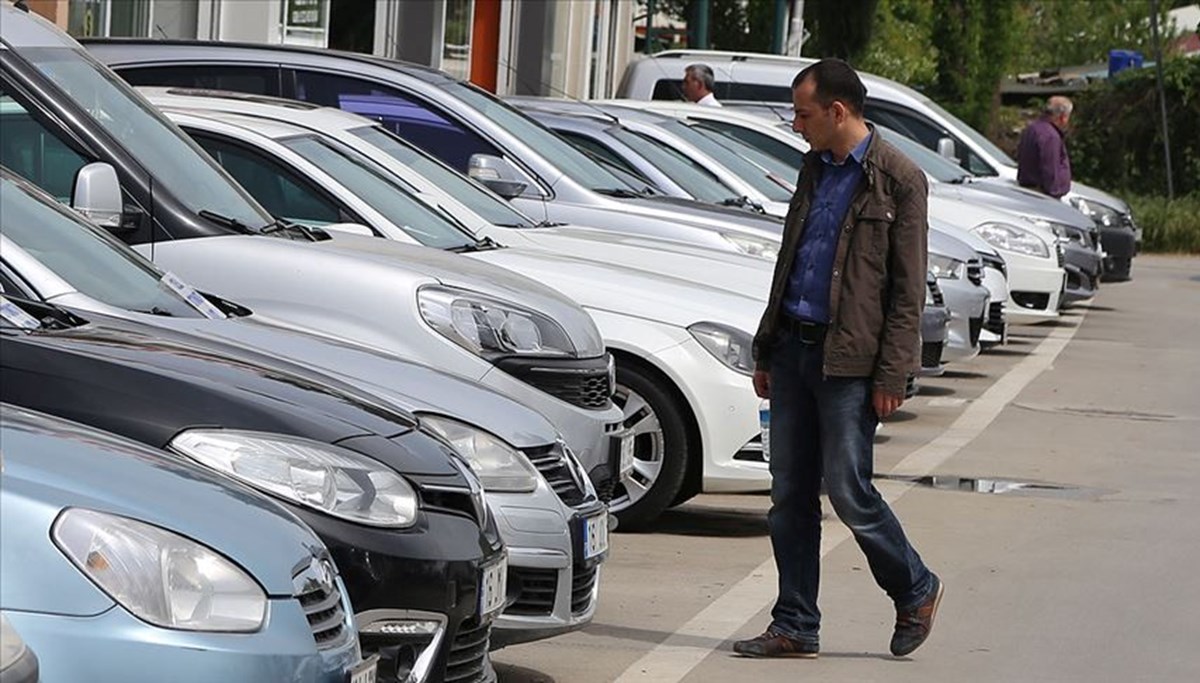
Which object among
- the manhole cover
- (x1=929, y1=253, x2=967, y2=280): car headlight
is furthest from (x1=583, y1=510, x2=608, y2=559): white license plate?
(x1=929, y1=253, x2=967, y2=280): car headlight

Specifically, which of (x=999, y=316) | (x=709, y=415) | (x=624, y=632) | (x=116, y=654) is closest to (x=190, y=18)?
(x=999, y=316)

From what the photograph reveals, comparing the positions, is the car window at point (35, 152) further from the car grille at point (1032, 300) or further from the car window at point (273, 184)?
the car grille at point (1032, 300)

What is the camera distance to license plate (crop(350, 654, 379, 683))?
4.47m

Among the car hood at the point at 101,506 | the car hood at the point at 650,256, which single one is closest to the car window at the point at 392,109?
the car hood at the point at 650,256

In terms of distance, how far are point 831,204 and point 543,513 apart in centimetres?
152

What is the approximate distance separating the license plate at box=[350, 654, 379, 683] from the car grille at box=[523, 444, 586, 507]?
1872 millimetres

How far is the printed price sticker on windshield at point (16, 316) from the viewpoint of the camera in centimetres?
541

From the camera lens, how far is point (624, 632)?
766 cm

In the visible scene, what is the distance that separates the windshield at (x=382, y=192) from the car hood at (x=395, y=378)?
2.53 meters

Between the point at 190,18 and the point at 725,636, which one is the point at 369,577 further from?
the point at 190,18

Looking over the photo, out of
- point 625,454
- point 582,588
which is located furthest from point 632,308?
point 582,588

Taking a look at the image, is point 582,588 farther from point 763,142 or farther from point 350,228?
point 763,142

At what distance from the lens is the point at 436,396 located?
21.3 feet

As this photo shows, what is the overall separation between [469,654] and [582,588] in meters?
1.14
